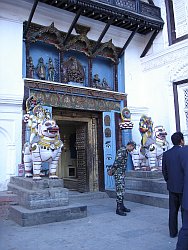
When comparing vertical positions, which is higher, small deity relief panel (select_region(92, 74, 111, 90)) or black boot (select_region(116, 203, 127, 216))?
small deity relief panel (select_region(92, 74, 111, 90))

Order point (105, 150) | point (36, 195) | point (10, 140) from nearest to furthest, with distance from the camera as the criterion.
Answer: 1. point (36, 195)
2. point (10, 140)
3. point (105, 150)

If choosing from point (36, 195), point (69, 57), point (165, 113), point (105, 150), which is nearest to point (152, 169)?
point (105, 150)

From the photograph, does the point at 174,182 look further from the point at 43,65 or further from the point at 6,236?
the point at 43,65

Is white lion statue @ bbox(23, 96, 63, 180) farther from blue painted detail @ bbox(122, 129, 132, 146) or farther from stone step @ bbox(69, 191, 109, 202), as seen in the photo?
blue painted detail @ bbox(122, 129, 132, 146)

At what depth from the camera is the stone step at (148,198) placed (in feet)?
21.5

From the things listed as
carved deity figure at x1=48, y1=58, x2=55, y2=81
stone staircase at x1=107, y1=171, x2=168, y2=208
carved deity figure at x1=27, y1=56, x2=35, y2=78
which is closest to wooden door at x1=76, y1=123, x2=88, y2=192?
stone staircase at x1=107, y1=171, x2=168, y2=208

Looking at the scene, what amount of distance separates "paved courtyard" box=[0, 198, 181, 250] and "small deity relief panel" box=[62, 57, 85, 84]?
4454mm

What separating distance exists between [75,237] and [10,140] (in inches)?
155

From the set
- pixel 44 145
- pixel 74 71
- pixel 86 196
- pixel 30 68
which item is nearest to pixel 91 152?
pixel 86 196

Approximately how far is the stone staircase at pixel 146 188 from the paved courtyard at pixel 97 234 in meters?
0.73

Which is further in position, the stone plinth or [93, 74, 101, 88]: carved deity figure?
[93, 74, 101, 88]: carved deity figure

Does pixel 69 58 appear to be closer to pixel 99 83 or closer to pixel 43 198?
pixel 99 83

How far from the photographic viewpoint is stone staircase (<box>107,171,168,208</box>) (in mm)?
6745

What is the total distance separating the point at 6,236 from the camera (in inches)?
173
